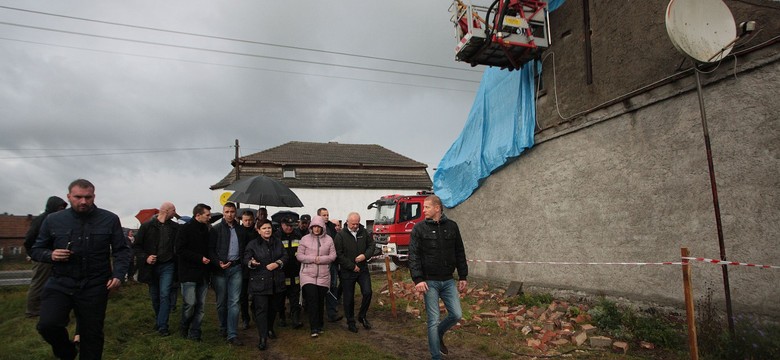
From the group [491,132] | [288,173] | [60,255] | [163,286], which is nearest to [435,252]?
[60,255]

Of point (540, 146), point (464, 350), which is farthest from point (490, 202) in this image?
point (464, 350)

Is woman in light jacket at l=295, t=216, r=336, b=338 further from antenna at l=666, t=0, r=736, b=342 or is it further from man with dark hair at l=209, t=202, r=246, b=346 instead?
antenna at l=666, t=0, r=736, b=342

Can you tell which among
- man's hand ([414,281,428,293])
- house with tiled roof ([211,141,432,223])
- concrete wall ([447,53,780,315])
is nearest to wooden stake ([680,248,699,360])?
concrete wall ([447,53,780,315])

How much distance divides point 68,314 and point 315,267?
3061mm

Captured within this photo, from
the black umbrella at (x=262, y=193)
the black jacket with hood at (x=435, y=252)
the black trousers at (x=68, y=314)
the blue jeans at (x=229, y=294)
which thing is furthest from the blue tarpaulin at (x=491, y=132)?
the black trousers at (x=68, y=314)

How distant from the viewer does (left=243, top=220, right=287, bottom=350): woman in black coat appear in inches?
237

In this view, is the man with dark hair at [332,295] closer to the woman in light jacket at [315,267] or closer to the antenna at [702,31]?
the woman in light jacket at [315,267]

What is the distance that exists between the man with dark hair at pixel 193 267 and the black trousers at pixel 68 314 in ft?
4.78

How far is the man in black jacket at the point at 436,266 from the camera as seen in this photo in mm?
4797

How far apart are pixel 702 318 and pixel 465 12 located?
6.71 m

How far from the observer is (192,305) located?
5848mm

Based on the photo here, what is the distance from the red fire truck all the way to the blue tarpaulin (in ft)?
8.44

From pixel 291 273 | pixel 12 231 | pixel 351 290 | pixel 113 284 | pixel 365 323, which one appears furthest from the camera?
pixel 12 231

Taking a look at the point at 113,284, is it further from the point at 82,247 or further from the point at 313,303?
the point at 313,303
